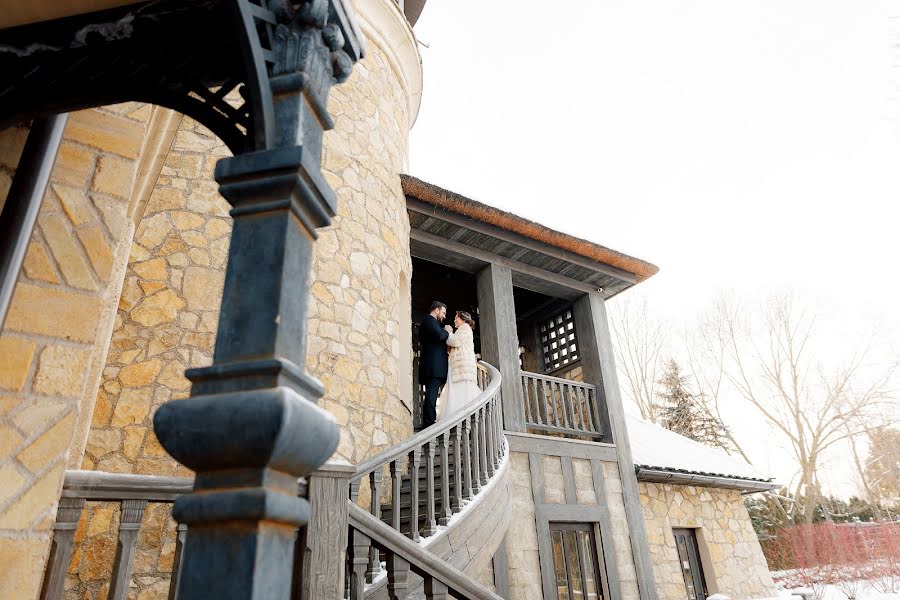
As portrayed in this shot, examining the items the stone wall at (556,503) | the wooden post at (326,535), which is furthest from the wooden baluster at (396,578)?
the stone wall at (556,503)

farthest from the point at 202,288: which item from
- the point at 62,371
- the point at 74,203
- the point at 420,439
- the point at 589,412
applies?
the point at 589,412

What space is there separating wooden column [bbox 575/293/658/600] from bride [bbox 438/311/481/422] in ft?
8.51

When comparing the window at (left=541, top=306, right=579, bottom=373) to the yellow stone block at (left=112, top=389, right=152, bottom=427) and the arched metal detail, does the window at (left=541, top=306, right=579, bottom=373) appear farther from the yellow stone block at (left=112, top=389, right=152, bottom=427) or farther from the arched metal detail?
the arched metal detail

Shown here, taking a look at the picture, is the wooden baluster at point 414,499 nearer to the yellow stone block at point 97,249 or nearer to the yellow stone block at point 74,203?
the yellow stone block at point 97,249

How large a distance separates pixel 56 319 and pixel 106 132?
0.83 meters

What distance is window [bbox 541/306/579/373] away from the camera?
9.37 metres

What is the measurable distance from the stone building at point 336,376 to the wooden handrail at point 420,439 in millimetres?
20

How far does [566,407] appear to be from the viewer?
26.1 feet

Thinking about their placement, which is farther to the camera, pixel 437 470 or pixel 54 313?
pixel 437 470

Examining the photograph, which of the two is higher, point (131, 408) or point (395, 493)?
point (131, 408)

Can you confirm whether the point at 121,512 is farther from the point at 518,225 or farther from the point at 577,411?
the point at 577,411

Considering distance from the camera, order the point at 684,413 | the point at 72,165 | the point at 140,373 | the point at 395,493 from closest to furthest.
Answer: the point at 72,165 → the point at 395,493 → the point at 140,373 → the point at 684,413

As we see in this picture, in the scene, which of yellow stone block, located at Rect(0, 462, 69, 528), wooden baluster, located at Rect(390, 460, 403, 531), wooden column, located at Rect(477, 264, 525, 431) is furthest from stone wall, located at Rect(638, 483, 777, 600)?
yellow stone block, located at Rect(0, 462, 69, 528)

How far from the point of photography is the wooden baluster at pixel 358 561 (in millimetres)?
2405
